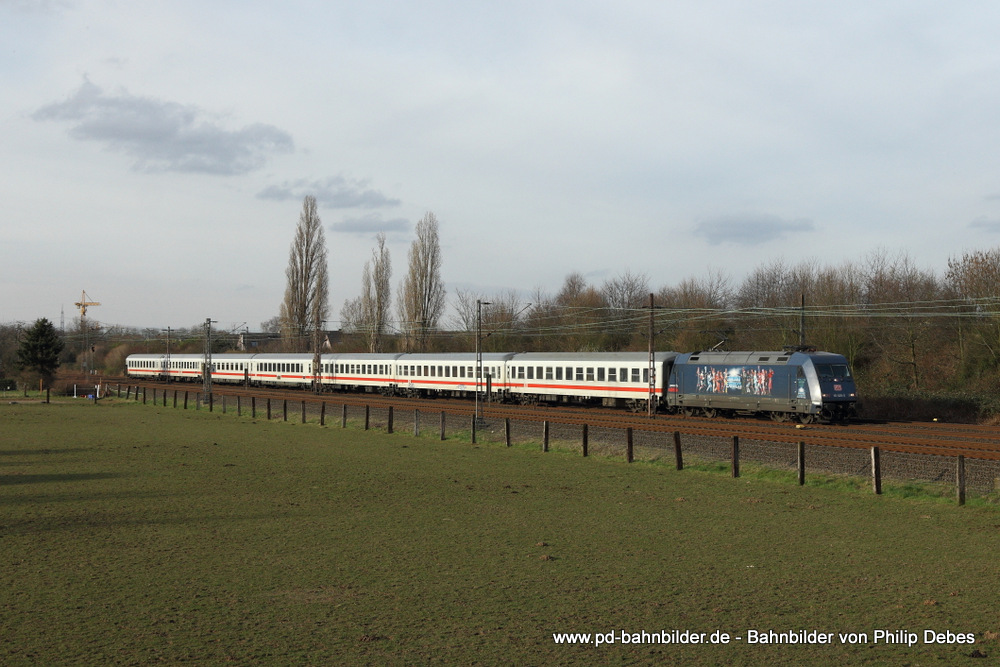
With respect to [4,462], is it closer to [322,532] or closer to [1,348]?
[322,532]

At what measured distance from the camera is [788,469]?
794 inches

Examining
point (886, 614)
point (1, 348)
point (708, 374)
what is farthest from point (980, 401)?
point (1, 348)

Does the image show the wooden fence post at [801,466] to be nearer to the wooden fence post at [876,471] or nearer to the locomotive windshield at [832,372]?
the wooden fence post at [876,471]

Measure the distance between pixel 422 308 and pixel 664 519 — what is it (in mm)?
71324

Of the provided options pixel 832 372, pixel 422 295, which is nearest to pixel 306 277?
pixel 422 295

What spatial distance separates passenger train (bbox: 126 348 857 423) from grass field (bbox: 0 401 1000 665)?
16.2m

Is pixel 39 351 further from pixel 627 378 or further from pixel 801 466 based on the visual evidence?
pixel 801 466

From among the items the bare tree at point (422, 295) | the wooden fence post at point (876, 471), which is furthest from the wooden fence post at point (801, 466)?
the bare tree at point (422, 295)

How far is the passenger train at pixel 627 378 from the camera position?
33844 millimetres

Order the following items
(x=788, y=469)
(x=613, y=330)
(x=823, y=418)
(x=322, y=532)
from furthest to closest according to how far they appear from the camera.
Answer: (x=613, y=330), (x=823, y=418), (x=788, y=469), (x=322, y=532)

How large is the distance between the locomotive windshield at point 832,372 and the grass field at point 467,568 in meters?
15.8

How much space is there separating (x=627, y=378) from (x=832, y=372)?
38.3 feet

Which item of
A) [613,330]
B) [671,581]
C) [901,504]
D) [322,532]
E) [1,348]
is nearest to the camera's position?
[671,581]

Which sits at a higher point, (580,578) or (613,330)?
(613,330)
